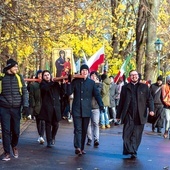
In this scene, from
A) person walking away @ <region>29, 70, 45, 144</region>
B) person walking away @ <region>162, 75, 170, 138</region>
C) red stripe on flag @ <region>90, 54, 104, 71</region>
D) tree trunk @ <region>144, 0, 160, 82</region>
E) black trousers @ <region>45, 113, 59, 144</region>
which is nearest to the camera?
black trousers @ <region>45, 113, 59, 144</region>

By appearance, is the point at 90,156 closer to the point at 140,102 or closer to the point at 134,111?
the point at 134,111

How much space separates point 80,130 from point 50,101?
158 centimetres

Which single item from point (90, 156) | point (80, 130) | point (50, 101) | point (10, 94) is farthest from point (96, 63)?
point (10, 94)

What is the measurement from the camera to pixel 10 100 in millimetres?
10422

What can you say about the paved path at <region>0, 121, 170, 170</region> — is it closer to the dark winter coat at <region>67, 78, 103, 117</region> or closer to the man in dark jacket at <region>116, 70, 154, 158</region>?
the man in dark jacket at <region>116, 70, 154, 158</region>

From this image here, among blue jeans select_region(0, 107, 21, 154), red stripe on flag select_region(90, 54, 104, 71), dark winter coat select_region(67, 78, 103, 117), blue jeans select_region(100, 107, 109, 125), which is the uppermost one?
red stripe on flag select_region(90, 54, 104, 71)

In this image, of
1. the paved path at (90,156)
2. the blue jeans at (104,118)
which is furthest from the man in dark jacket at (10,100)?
the blue jeans at (104,118)

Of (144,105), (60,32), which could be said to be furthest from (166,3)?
(144,105)

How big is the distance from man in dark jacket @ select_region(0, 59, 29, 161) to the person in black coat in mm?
1365

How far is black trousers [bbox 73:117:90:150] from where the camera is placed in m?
11.4

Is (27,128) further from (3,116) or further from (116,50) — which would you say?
(116,50)

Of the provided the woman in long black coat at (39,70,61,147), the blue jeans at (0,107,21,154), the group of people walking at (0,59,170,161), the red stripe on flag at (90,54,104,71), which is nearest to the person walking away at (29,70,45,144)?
the group of people walking at (0,59,170,161)

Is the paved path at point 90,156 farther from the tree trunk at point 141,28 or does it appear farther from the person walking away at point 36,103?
the tree trunk at point 141,28

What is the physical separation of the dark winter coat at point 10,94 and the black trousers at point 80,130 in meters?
1.45
